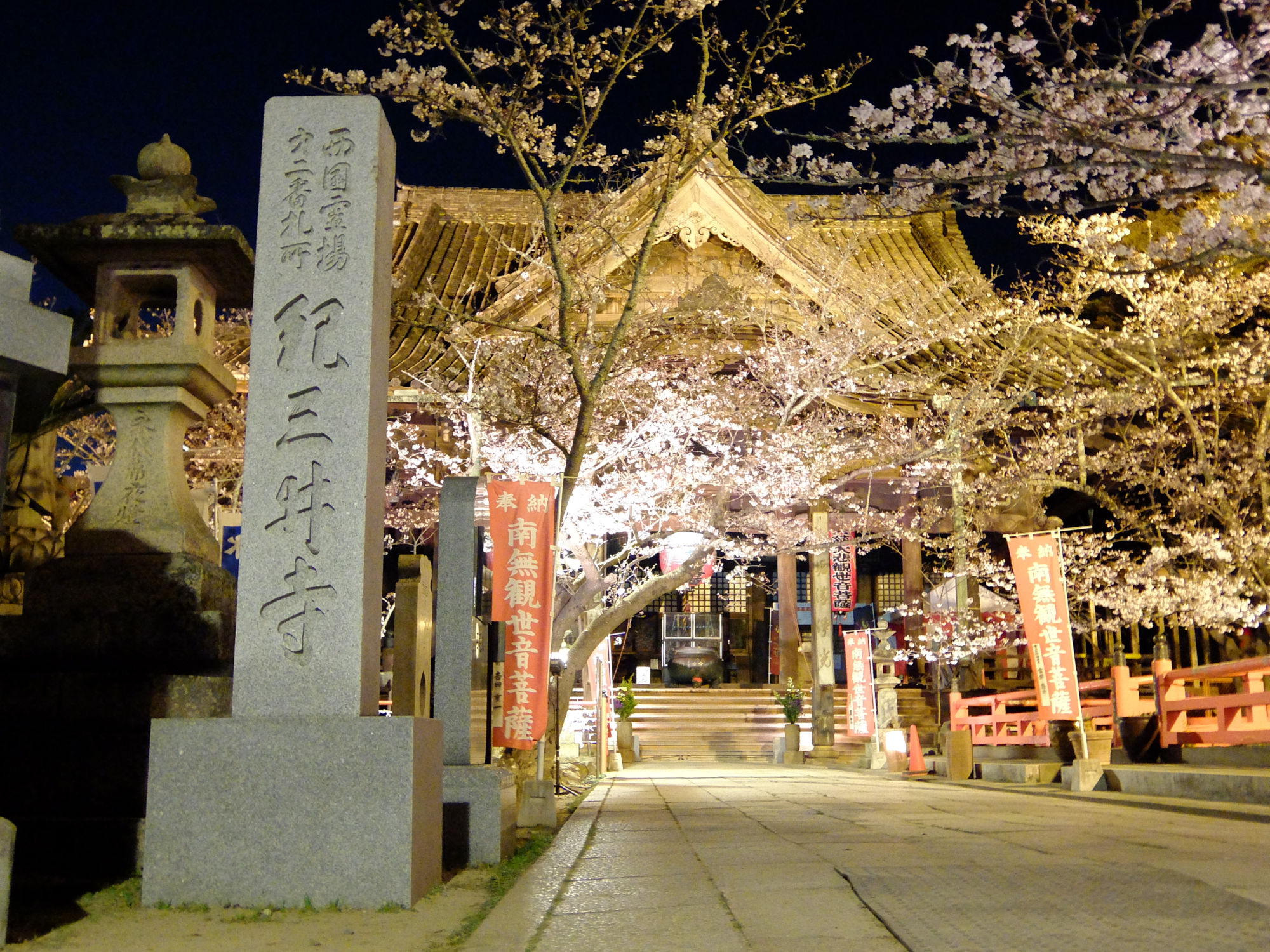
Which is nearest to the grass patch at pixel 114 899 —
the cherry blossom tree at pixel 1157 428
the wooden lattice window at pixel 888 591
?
the cherry blossom tree at pixel 1157 428

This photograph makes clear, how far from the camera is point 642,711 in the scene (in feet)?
79.0

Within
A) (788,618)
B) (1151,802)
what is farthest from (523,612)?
(788,618)

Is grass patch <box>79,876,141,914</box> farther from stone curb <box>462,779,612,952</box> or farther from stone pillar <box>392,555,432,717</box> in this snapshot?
stone pillar <box>392,555,432,717</box>

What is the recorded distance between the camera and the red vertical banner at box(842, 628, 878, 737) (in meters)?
18.8

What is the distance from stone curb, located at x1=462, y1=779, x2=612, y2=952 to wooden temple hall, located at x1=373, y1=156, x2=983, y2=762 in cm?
601

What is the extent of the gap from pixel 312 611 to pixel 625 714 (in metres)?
17.7

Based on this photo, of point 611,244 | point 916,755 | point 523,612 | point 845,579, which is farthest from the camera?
point 845,579

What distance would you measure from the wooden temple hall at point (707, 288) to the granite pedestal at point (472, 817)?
237 inches

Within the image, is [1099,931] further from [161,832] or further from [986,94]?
[986,94]

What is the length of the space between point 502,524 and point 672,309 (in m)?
7.16

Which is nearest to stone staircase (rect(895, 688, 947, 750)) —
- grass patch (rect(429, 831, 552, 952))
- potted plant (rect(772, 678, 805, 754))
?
potted plant (rect(772, 678, 805, 754))

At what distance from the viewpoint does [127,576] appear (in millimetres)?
5730

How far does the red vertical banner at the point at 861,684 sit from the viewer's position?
1875cm

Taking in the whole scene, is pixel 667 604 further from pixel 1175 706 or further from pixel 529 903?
pixel 529 903
